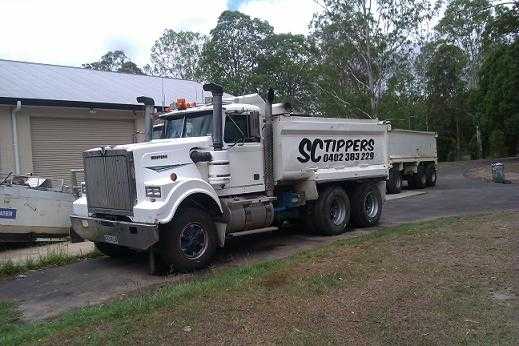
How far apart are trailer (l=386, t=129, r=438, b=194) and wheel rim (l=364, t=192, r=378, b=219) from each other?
319 inches

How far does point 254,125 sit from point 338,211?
123 inches

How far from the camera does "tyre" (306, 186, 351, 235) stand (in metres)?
11.1

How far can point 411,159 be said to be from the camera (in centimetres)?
2233

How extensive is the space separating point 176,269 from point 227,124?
2.59 metres

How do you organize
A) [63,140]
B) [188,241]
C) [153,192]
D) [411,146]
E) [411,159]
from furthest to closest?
[411,146]
[411,159]
[63,140]
[188,241]
[153,192]

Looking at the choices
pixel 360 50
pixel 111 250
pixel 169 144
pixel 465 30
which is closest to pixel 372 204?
pixel 169 144

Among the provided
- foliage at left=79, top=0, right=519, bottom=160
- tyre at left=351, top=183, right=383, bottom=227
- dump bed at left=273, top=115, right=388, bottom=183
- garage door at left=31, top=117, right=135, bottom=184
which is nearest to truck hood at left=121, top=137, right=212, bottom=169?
dump bed at left=273, top=115, right=388, bottom=183

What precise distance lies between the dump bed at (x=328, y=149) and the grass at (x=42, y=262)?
3.94 meters

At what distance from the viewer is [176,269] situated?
322 inches

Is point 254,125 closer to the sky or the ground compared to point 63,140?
closer to the ground

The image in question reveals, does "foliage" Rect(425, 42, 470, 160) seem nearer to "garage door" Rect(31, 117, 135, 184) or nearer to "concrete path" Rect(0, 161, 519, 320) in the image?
"garage door" Rect(31, 117, 135, 184)

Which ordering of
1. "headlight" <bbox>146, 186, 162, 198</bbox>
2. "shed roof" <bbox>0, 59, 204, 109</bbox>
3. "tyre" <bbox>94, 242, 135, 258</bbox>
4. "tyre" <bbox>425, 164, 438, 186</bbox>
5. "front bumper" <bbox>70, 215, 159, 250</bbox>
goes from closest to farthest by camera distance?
"front bumper" <bbox>70, 215, 159, 250</bbox> → "headlight" <bbox>146, 186, 162, 198</bbox> → "tyre" <bbox>94, 242, 135, 258</bbox> → "shed roof" <bbox>0, 59, 204, 109</bbox> → "tyre" <bbox>425, 164, 438, 186</bbox>

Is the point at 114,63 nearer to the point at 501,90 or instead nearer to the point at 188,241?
the point at 501,90

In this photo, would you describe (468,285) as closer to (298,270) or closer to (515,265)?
(515,265)
